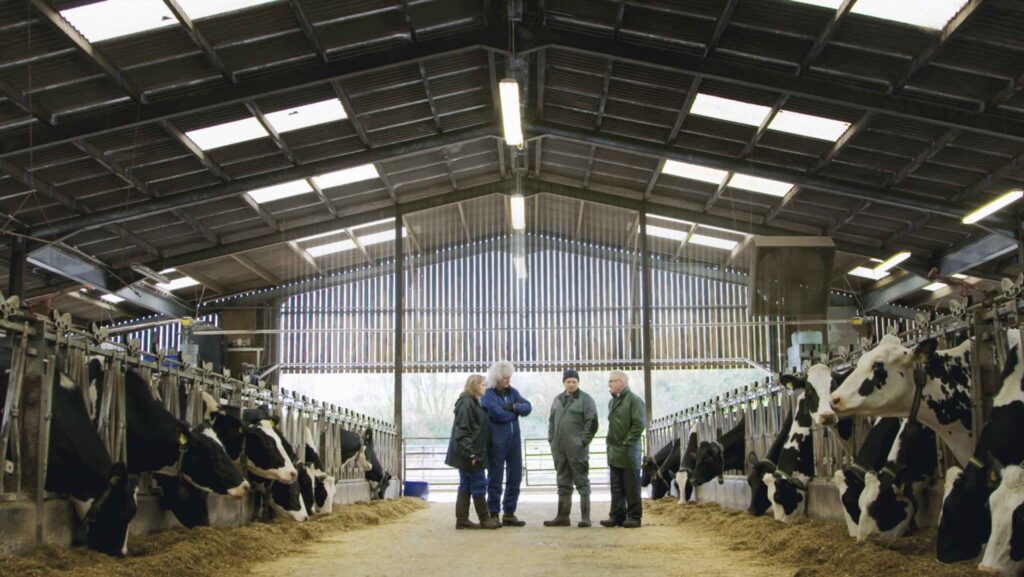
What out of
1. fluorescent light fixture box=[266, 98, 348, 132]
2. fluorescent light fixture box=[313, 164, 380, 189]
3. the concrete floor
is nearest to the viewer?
the concrete floor

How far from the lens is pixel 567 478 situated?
1030cm

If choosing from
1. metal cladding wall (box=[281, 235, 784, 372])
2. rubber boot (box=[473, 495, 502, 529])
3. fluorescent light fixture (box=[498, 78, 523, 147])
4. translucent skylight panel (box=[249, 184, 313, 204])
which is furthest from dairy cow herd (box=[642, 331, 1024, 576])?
metal cladding wall (box=[281, 235, 784, 372])

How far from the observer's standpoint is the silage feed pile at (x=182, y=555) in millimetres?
5484

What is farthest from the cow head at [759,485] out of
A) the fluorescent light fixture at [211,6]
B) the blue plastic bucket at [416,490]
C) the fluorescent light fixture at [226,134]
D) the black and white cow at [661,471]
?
the blue plastic bucket at [416,490]

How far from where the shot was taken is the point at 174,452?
26.0ft

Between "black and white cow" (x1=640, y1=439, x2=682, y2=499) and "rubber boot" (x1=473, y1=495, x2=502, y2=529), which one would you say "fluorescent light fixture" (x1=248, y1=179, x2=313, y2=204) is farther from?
"rubber boot" (x1=473, y1=495, x2=502, y2=529)

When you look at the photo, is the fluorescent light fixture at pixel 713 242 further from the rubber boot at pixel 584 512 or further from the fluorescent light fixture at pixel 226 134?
the rubber boot at pixel 584 512

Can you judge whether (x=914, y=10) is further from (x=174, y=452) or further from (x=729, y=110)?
(x=174, y=452)

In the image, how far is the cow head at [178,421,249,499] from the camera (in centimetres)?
791

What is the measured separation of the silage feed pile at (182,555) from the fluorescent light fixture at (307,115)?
791 centimetres

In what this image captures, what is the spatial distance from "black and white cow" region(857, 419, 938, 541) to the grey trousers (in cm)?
378

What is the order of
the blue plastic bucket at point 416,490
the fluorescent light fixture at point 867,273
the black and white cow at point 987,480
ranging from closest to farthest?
1. the black and white cow at point 987,480
2. the blue plastic bucket at point 416,490
3. the fluorescent light fixture at point 867,273

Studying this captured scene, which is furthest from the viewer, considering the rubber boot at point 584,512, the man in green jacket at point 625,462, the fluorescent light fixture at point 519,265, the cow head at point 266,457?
the fluorescent light fixture at point 519,265

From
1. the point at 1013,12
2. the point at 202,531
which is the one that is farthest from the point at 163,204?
the point at 1013,12
